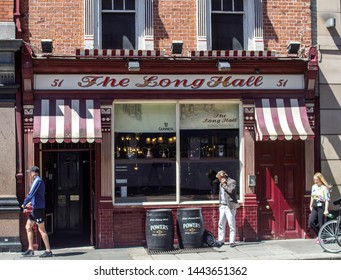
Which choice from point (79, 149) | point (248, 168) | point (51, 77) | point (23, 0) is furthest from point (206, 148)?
point (23, 0)

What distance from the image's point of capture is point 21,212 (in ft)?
42.5

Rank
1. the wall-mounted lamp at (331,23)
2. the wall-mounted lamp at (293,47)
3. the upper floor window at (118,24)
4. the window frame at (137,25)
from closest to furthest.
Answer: the window frame at (137,25), the upper floor window at (118,24), the wall-mounted lamp at (293,47), the wall-mounted lamp at (331,23)

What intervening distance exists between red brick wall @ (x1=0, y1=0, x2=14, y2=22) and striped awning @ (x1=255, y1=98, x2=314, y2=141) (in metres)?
6.19

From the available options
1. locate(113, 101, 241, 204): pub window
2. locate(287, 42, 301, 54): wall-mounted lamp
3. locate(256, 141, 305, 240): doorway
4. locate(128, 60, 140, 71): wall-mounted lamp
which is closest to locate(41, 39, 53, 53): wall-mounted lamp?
locate(128, 60, 140, 71): wall-mounted lamp

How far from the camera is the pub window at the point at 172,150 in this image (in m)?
13.7

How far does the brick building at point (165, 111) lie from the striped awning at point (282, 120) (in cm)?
3

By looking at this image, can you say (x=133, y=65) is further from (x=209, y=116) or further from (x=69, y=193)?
(x=69, y=193)

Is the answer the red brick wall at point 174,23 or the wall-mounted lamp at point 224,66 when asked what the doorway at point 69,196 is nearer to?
the red brick wall at point 174,23

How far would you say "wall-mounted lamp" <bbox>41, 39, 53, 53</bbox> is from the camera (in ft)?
42.7

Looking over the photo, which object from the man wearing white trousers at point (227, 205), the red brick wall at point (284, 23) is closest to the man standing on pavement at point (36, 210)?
the man wearing white trousers at point (227, 205)

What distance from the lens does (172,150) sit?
13867 millimetres

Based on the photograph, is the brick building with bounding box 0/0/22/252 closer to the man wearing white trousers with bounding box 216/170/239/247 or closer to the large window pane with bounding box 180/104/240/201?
the large window pane with bounding box 180/104/240/201

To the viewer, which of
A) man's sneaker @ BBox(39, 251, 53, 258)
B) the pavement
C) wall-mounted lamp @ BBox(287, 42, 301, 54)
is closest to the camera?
the pavement

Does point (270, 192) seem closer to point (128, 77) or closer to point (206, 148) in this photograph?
point (206, 148)
